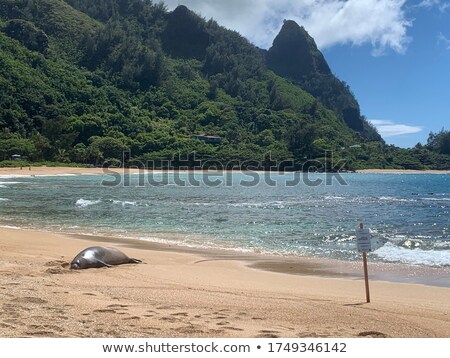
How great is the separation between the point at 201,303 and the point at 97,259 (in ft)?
14.0

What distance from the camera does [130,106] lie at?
444ft

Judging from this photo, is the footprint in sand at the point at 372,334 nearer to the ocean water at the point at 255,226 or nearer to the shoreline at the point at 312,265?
the shoreline at the point at 312,265

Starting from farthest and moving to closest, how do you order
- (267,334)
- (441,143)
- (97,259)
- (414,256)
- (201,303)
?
(441,143), (414,256), (97,259), (201,303), (267,334)

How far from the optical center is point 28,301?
285 inches

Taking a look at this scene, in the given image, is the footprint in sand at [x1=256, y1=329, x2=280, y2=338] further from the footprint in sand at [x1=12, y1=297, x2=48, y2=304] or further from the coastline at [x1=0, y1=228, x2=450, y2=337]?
the footprint in sand at [x1=12, y1=297, x2=48, y2=304]

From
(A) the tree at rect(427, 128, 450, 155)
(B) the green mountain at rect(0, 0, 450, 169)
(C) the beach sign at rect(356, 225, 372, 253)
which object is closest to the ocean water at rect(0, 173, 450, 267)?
(C) the beach sign at rect(356, 225, 372, 253)

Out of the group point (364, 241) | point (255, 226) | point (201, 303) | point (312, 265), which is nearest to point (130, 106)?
point (255, 226)

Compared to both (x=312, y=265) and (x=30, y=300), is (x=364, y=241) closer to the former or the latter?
(x=312, y=265)

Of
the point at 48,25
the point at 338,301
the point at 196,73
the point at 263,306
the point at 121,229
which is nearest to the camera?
the point at 263,306

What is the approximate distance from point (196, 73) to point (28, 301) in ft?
615

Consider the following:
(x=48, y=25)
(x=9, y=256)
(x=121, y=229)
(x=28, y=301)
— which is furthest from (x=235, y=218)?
(x=48, y=25)

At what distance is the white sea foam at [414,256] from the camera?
13.5 m

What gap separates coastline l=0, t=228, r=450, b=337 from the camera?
20.8 ft
